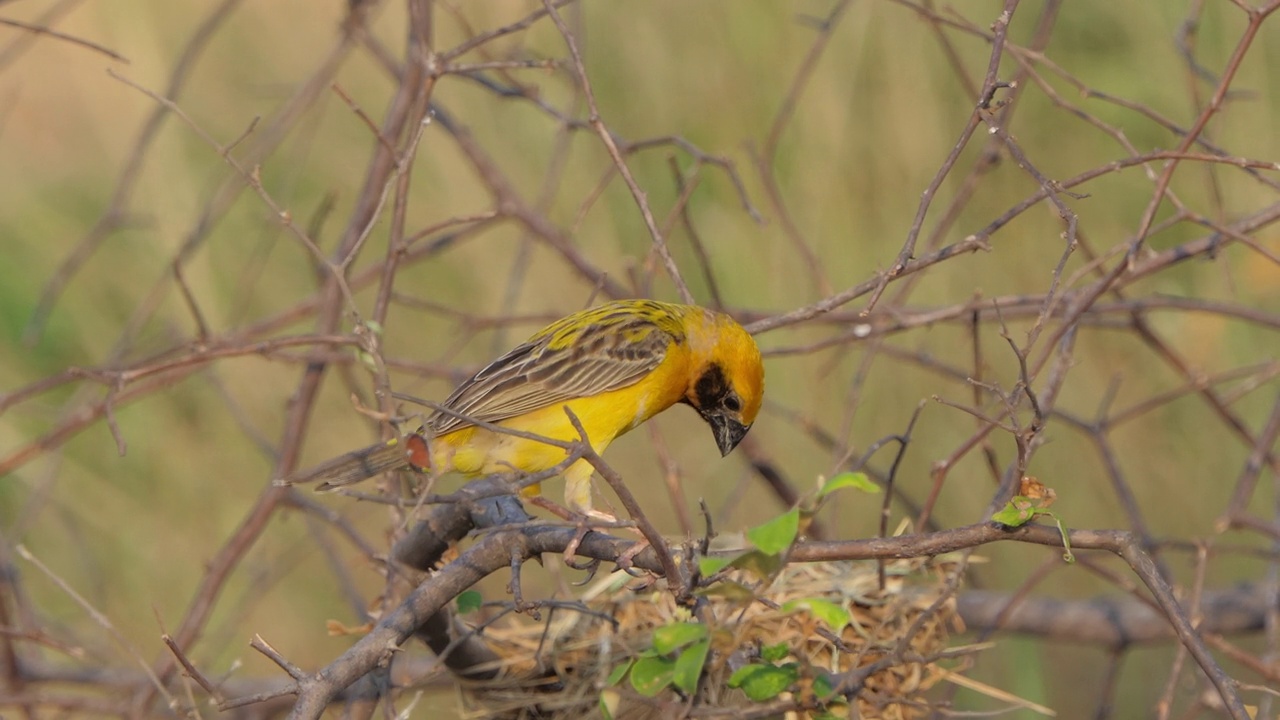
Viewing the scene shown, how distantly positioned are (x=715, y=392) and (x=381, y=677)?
1.68 m

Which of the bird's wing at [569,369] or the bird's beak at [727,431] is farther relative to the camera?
the bird's beak at [727,431]

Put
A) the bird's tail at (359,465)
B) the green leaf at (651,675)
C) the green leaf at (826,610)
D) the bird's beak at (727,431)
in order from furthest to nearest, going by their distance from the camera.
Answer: the bird's beak at (727,431) < the bird's tail at (359,465) < the green leaf at (651,675) < the green leaf at (826,610)

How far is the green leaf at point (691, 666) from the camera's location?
6.16 feet

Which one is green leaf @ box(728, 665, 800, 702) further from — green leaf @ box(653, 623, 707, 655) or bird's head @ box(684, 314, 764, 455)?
bird's head @ box(684, 314, 764, 455)

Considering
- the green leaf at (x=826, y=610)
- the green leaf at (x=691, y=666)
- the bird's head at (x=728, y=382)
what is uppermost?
the bird's head at (x=728, y=382)

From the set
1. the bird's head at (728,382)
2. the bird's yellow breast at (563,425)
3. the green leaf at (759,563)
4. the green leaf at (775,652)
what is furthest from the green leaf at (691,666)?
the bird's head at (728,382)

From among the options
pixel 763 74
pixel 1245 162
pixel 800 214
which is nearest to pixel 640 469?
pixel 800 214

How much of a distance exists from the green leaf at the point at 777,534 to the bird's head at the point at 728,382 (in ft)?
6.75

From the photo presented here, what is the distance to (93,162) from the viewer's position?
9.79 m

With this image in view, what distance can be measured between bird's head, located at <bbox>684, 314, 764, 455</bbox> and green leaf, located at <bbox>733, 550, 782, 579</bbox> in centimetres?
198

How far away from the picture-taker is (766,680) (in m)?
2.13

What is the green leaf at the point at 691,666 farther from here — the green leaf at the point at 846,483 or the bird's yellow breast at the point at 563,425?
the bird's yellow breast at the point at 563,425

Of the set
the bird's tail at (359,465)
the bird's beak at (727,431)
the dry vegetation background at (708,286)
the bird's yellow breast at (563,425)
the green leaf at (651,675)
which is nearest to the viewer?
the green leaf at (651,675)

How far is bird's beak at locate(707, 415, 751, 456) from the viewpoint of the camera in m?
4.17
